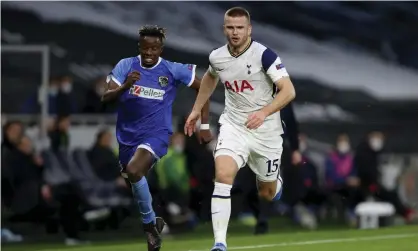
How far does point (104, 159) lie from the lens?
2002cm

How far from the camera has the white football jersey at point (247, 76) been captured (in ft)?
41.5

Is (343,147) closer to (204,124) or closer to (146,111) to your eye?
Result: (146,111)

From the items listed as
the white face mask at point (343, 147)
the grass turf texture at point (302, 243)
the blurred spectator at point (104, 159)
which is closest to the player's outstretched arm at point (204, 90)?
the grass turf texture at point (302, 243)

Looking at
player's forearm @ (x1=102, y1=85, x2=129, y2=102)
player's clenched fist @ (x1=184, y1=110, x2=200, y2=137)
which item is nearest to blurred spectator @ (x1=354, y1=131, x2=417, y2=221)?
player's forearm @ (x1=102, y1=85, x2=129, y2=102)

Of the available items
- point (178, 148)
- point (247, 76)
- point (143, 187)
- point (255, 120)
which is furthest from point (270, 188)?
point (178, 148)

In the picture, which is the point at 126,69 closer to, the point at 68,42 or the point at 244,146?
the point at 244,146

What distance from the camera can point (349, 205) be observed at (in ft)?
72.6

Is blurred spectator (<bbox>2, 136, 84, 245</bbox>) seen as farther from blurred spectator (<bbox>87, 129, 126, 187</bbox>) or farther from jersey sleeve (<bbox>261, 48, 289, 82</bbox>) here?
jersey sleeve (<bbox>261, 48, 289, 82</bbox>)

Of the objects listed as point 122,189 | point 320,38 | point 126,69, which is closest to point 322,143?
point 320,38

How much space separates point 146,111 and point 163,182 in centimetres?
632

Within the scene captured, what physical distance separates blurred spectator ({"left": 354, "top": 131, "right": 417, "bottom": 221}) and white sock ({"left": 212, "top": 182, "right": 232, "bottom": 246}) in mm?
9966

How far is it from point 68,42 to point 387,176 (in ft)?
19.6

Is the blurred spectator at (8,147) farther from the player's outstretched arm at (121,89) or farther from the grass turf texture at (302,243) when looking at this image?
the player's outstretched arm at (121,89)

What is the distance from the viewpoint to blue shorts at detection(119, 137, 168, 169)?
13.9 m
